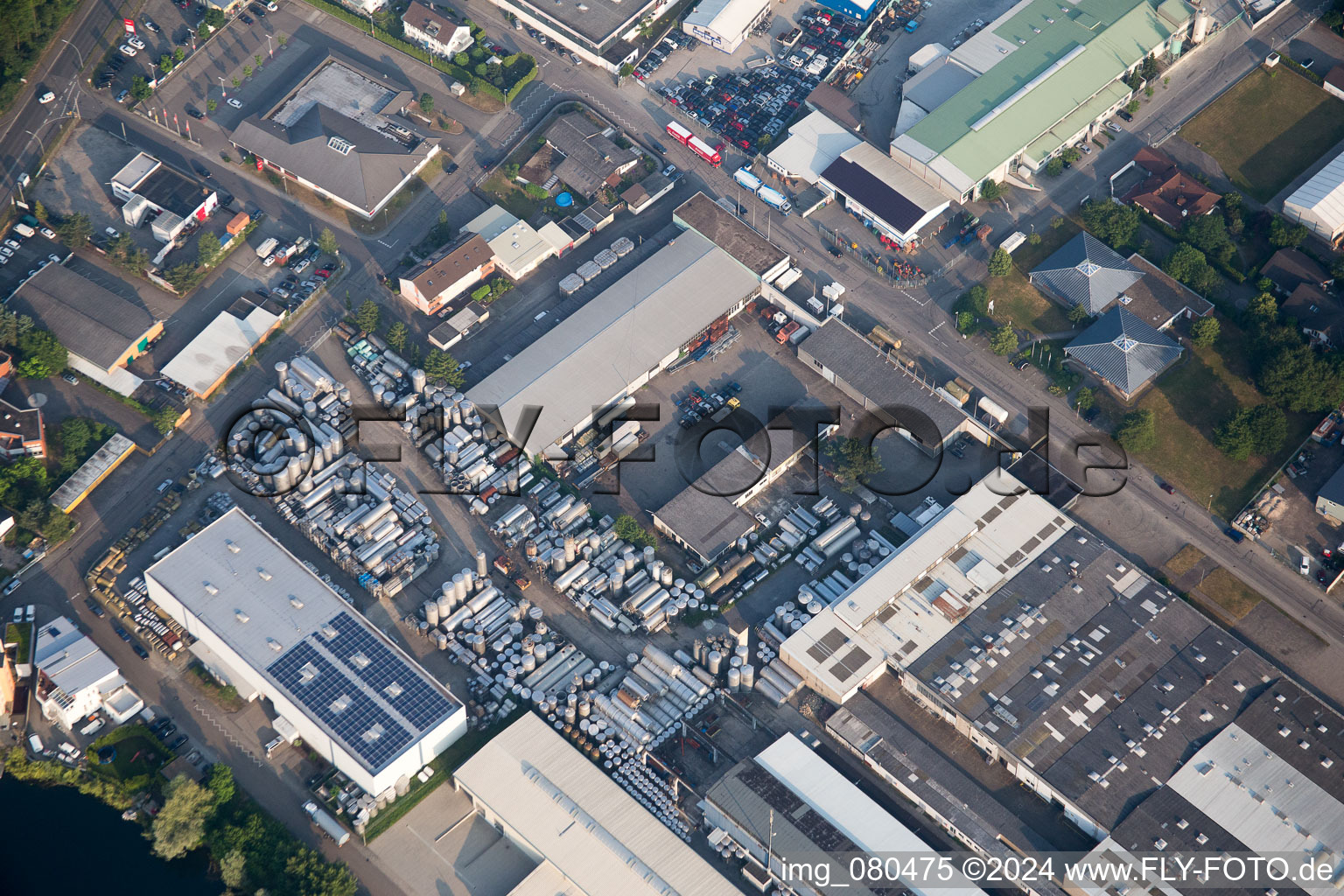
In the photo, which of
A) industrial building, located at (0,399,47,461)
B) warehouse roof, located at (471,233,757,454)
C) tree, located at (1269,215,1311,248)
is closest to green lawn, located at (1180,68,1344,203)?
tree, located at (1269,215,1311,248)

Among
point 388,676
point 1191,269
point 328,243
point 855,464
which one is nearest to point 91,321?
point 328,243

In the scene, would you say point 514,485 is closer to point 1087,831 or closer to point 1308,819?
point 1087,831

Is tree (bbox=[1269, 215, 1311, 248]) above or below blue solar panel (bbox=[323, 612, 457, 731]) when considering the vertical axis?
above

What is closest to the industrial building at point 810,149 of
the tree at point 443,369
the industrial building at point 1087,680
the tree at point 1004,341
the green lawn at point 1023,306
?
the green lawn at point 1023,306

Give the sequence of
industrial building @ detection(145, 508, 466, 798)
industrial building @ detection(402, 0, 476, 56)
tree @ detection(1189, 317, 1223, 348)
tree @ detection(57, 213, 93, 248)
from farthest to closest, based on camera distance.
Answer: industrial building @ detection(402, 0, 476, 56) → tree @ detection(57, 213, 93, 248) → tree @ detection(1189, 317, 1223, 348) → industrial building @ detection(145, 508, 466, 798)

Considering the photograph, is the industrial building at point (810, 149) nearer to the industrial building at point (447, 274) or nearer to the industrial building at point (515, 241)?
the industrial building at point (515, 241)

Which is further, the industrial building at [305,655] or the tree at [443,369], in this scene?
the tree at [443,369]

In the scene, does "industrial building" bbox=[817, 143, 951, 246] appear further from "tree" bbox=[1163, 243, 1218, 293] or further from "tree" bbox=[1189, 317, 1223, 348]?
"tree" bbox=[1189, 317, 1223, 348]
